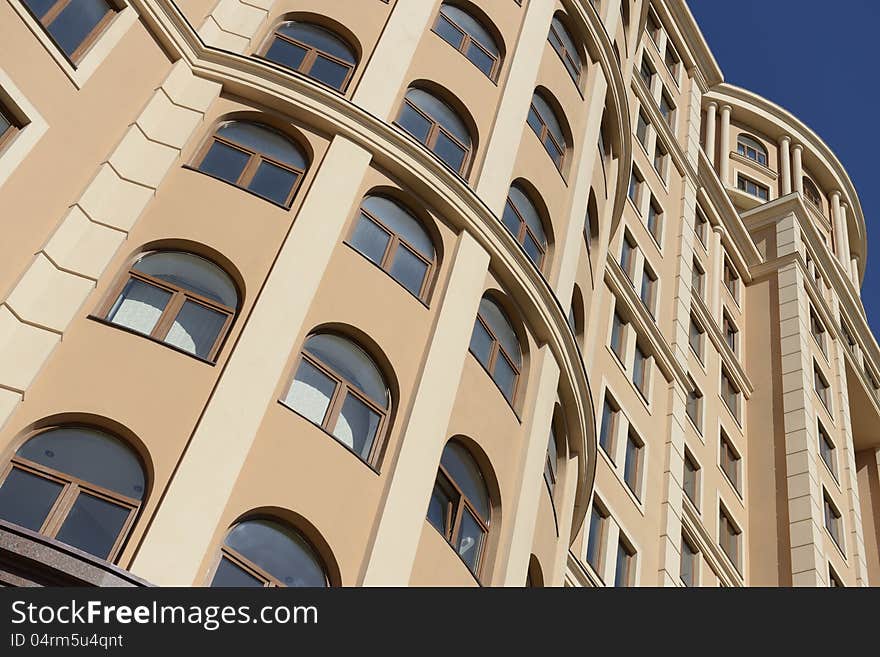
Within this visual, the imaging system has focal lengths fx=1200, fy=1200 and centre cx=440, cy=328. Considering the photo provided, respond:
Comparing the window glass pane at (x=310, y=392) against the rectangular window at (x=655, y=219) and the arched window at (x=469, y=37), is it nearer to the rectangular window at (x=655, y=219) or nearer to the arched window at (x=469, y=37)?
the arched window at (x=469, y=37)

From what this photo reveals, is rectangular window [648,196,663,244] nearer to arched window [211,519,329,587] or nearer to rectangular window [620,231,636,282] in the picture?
rectangular window [620,231,636,282]

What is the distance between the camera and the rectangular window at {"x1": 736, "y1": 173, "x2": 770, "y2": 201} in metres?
44.4

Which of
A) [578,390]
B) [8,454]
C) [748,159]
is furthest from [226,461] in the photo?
[748,159]

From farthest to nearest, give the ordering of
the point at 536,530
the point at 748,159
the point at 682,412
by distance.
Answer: the point at 748,159 < the point at 682,412 < the point at 536,530

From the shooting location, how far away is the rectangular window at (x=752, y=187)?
4438 centimetres

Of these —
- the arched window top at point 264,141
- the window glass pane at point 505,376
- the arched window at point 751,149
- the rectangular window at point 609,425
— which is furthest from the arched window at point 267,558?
the arched window at point 751,149

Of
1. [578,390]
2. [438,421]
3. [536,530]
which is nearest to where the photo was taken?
[438,421]

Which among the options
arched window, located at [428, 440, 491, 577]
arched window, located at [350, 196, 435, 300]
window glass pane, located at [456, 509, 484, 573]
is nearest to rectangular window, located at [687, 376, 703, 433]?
arched window, located at [350, 196, 435, 300]

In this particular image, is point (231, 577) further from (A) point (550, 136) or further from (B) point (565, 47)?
(B) point (565, 47)

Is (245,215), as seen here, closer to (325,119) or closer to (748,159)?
(325,119)

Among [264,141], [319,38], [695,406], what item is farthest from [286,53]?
[695,406]

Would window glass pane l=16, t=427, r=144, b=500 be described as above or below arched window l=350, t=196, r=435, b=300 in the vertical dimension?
below

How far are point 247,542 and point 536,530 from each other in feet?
17.3

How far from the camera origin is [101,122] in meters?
14.8
